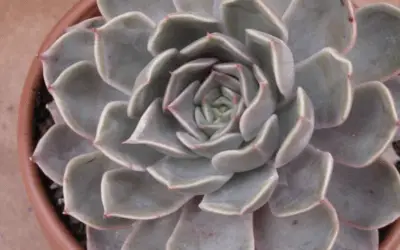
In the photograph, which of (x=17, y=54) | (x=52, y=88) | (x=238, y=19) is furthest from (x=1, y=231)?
(x=238, y=19)

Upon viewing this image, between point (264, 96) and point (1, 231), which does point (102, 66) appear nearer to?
point (264, 96)

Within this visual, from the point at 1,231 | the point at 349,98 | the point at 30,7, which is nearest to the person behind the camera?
the point at 349,98

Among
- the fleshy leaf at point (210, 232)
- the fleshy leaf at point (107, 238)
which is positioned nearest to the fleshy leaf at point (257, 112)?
the fleshy leaf at point (210, 232)

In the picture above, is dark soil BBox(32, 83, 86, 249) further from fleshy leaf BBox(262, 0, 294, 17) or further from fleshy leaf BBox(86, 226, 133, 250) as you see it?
fleshy leaf BBox(262, 0, 294, 17)

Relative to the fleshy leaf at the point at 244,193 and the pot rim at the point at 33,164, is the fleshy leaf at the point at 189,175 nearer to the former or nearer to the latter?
the fleshy leaf at the point at 244,193

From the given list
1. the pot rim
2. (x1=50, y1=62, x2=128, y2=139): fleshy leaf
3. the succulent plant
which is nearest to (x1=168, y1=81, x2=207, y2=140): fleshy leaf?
the succulent plant

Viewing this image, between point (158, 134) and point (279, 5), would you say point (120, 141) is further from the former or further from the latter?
point (279, 5)
